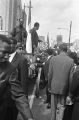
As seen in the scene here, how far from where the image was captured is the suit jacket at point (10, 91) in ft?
11.5

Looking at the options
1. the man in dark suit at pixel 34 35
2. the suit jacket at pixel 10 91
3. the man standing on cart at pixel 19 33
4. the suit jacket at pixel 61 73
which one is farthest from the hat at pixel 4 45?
the man in dark suit at pixel 34 35

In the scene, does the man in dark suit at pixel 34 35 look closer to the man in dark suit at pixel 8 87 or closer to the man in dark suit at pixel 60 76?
the man in dark suit at pixel 60 76

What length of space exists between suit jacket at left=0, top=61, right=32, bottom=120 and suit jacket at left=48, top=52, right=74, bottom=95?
428 cm

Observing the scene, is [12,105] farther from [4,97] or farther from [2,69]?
[2,69]

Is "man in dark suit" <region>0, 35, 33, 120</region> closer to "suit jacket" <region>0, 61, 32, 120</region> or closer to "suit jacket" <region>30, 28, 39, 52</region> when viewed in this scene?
"suit jacket" <region>0, 61, 32, 120</region>

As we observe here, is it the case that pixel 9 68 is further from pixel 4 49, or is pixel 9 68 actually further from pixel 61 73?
pixel 61 73

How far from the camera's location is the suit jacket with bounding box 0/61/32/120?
3494 millimetres

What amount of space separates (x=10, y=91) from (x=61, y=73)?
172 inches

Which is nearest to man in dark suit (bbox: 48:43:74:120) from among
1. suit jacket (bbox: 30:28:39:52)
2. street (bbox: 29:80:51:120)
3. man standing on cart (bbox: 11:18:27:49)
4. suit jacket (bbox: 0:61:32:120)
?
street (bbox: 29:80:51:120)

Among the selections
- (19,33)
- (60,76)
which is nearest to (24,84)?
(60,76)

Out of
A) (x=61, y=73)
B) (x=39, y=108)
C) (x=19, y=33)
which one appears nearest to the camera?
(x=61, y=73)

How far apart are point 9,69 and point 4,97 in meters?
0.28

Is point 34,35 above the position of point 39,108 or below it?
above

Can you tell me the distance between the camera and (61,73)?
7879 mm
